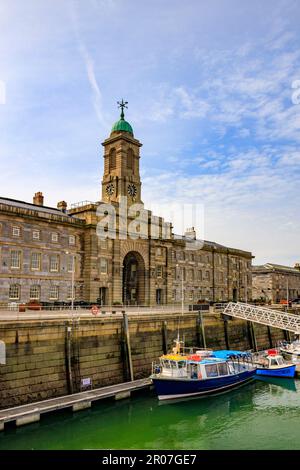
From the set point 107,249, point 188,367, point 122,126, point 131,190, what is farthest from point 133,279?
point 188,367

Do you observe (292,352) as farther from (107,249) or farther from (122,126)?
(122,126)

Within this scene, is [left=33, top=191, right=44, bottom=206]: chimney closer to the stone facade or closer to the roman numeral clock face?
the stone facade

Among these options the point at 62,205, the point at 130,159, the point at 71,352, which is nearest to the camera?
the point at 71,352

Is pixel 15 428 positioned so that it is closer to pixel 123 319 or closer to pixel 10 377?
pixel 10 377

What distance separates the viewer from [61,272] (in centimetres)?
4594

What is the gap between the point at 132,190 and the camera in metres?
58.8

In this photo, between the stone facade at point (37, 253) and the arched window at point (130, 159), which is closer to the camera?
the stone facade at point (37, 253)

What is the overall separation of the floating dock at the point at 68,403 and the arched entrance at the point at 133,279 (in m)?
26.0

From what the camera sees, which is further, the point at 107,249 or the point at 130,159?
the point at 130,159

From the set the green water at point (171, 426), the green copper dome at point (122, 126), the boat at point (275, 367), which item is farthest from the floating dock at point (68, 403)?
the green copper dome at point (122, 126)

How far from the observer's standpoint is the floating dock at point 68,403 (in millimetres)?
21250

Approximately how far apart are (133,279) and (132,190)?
42.5ft

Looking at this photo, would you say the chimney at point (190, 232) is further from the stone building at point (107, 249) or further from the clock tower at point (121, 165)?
the clock tower at point (121, 165)

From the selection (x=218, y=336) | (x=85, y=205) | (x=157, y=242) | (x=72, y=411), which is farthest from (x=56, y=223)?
(x=72, y=411)
